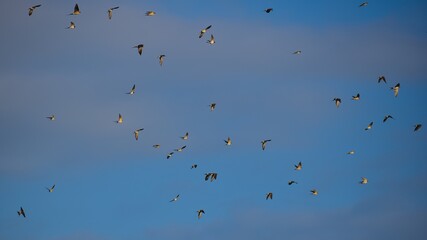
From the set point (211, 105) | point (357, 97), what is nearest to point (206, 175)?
point (211, 105)

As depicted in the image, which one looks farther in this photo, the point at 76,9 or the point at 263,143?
the point at 263,143

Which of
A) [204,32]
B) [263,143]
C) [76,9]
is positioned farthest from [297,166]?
[76,9]

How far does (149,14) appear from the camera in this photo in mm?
165375

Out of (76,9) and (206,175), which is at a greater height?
(76,9)

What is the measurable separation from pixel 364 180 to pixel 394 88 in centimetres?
2002

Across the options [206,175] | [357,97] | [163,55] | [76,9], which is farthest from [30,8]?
[357,97]

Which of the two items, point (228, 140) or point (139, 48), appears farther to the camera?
point (228, 140)

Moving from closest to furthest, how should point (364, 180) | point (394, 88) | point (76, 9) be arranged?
point (76, 9), point (394, 88), point (364, 180)

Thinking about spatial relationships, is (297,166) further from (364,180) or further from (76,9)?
(76,9)

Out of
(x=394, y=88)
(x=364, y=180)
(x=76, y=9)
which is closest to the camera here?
(x=76, y=9)

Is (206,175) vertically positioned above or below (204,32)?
below

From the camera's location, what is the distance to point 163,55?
571 ft

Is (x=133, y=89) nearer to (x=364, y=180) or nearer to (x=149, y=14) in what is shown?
(x=149, y=14)

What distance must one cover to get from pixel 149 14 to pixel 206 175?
21292mm
